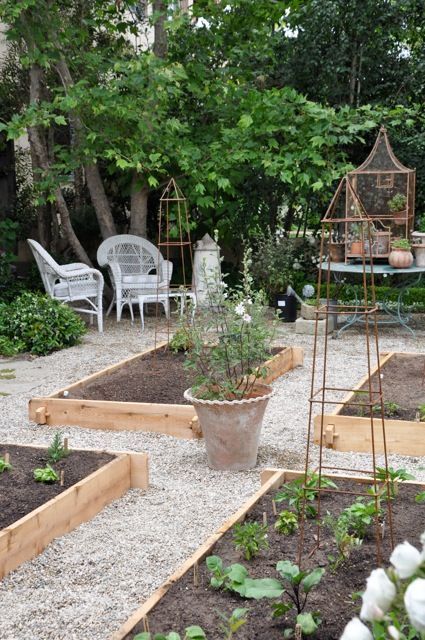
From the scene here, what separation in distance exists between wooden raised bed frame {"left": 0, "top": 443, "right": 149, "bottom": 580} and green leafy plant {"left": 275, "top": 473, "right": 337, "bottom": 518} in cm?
93

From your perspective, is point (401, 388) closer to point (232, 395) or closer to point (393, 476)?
point (232, 395)

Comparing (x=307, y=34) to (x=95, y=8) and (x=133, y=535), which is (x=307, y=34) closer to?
(x=95, y=8)

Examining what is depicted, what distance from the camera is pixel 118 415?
5.30 metres

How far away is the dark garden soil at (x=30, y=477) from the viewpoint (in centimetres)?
358

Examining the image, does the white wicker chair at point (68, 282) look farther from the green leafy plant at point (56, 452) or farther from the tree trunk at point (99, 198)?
the green leafy plant at point (56, 452)

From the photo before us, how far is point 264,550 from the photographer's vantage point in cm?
304

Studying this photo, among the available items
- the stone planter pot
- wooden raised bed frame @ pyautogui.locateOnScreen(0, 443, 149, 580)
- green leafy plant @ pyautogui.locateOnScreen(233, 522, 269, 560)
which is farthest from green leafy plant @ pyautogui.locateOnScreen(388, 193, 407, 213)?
green leafy plant @ pyautogui.locateOnScreen(233, 522, 269, 560)

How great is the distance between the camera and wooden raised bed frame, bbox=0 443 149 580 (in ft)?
10.8

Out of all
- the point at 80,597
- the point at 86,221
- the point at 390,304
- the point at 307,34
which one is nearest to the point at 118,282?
the point at 86,221

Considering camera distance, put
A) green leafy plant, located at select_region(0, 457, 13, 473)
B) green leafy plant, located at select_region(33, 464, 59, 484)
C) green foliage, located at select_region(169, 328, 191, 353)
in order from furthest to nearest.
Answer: green foliage, located at select_region(169, 328, 191, 353) → green leafy plant, located at select_region(0, 457, 13, 473) → green leafy plant, located at select_region(33, 464, 59, 484)

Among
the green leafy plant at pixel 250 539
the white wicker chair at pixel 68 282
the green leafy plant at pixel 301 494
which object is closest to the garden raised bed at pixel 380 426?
the green leafy plant at pixel 301 494

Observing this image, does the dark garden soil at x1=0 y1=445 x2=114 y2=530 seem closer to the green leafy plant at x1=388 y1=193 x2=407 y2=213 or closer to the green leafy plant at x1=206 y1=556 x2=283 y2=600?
the green leafy plant at x1=206 y1=556 x2=283 y2=600

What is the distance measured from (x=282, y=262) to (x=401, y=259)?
2250 mm

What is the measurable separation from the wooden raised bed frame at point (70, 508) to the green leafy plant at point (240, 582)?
868 millimetres
